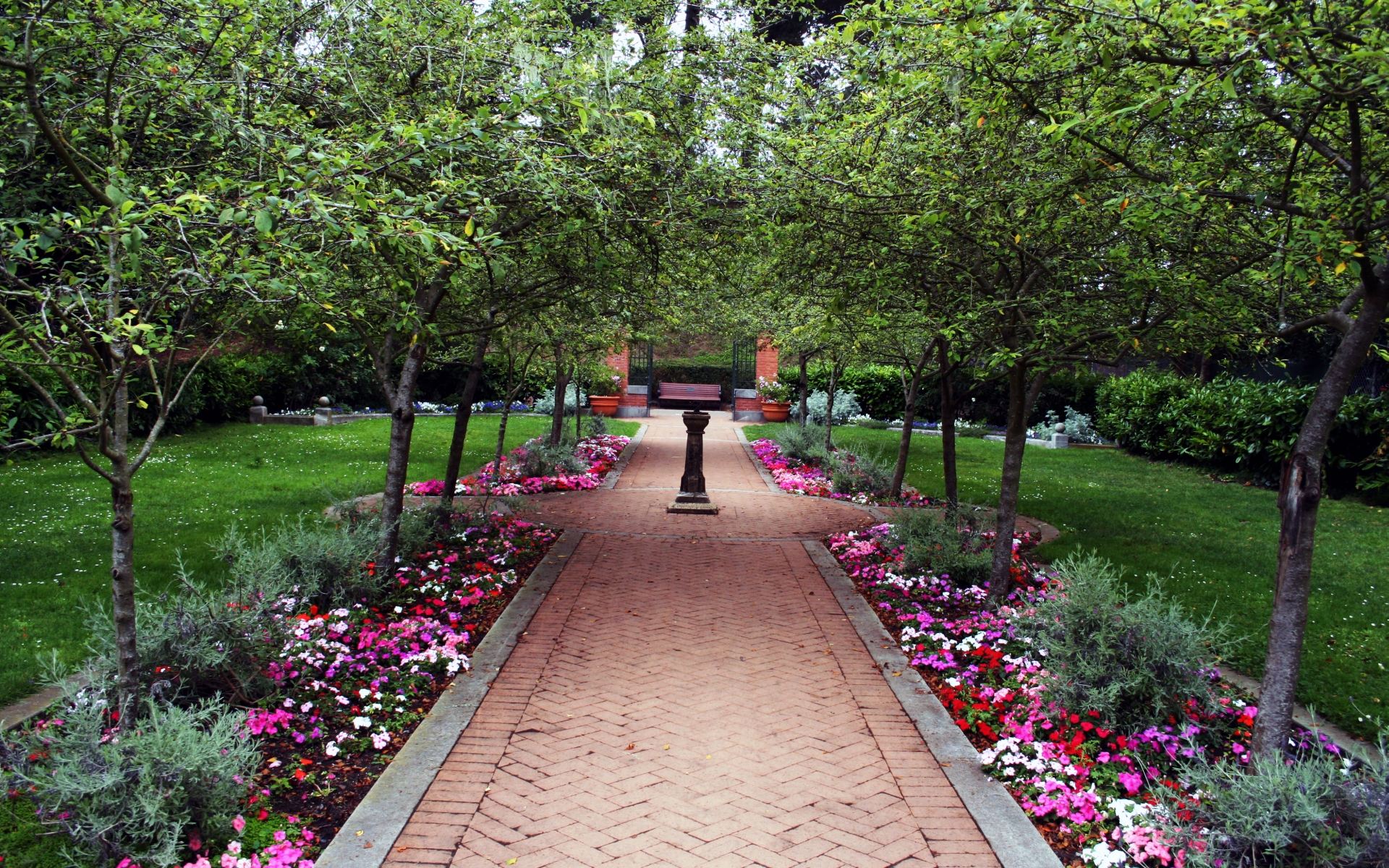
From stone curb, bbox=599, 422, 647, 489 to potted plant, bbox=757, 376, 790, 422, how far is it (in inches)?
185

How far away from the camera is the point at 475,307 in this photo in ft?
23.3

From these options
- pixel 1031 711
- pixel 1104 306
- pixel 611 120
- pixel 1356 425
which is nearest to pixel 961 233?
pixel 1104 306

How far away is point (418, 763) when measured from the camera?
3.85 meters

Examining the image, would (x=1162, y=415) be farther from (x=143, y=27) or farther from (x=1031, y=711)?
(x=143, y=27)

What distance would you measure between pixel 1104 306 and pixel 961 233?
1.04 meters

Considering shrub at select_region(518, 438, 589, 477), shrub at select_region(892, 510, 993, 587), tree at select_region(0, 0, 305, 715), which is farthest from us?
shrub at select_region(518, 438, 589, 477)

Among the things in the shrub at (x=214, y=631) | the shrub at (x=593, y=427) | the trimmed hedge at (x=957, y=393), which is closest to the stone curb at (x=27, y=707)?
the shrub at (x=214, y=631)

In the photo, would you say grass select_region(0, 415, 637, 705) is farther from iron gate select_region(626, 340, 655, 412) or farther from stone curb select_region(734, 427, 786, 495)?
iron gate select_region(626, 340, 655, 412)

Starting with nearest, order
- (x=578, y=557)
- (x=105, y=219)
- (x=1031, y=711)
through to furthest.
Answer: (x=105, y=219)
(x=1031, y=711)
(x=578, y=557)

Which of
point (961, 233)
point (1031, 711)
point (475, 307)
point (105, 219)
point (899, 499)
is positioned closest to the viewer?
point (105, 219)

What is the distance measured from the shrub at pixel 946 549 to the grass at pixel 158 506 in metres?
4.88

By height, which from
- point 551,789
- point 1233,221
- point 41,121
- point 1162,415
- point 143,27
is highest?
point 143,27

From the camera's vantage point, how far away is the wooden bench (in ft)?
87.6

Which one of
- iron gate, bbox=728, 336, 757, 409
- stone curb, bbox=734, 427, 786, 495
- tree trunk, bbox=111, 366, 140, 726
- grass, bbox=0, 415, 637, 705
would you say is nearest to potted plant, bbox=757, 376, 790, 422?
iron gate, bbox=728, 336, 757, 409
